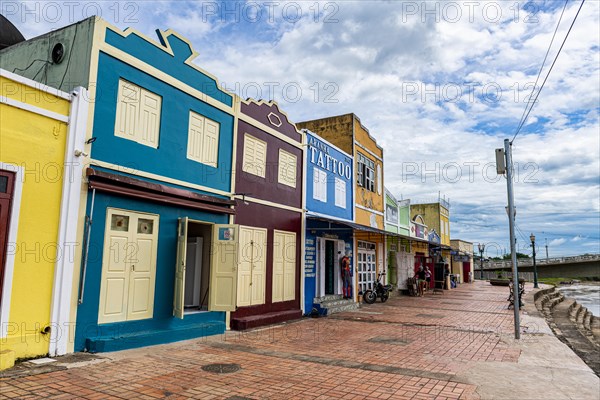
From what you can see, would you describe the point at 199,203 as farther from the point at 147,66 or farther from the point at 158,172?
the point at 147,66

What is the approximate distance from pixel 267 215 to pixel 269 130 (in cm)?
257

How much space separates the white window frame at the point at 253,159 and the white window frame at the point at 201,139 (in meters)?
1.18

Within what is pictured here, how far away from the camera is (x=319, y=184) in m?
15.5

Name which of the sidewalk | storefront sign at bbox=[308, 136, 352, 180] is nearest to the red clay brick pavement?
the sidewalk

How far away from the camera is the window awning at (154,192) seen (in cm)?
741

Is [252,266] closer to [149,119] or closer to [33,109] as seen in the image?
[149,119]

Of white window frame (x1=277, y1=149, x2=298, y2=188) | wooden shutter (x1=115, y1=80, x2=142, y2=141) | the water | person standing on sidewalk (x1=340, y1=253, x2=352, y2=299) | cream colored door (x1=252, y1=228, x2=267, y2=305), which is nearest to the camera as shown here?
wooden shutter (x1=115, y1=80, x2=142, y2=141)

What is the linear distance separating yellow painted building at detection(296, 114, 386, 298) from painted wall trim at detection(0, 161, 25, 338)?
12.8m

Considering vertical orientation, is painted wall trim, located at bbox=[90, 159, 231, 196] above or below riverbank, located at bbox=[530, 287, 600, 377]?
above

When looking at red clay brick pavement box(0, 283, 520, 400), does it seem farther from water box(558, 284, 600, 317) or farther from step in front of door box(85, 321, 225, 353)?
water box(558, 284, 600, 317)

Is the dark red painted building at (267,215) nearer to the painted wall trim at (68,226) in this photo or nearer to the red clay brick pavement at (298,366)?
the red clay brick pavement at (298,366)

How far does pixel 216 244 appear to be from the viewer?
32.7 feet

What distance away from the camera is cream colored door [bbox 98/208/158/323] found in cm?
763

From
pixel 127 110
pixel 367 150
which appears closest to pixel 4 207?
pixel 127 110
